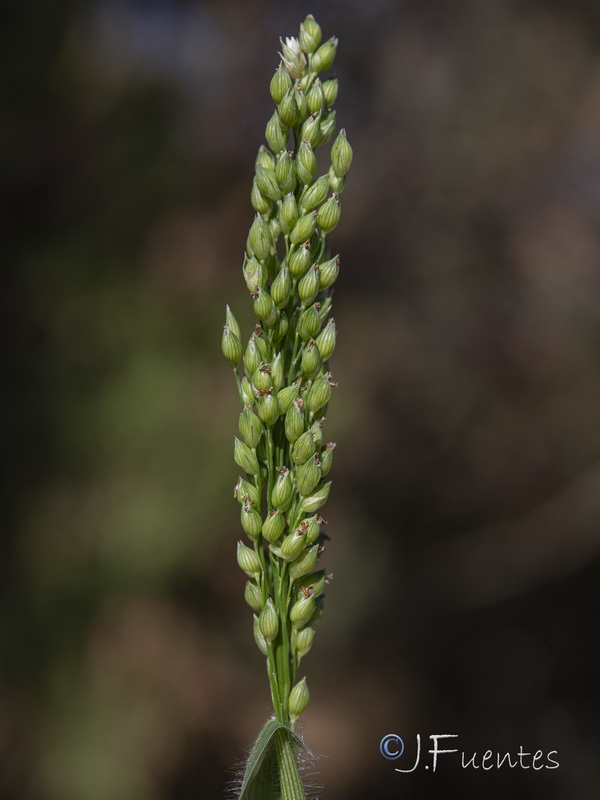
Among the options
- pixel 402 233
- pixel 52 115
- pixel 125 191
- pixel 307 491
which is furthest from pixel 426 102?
pixel 307 491

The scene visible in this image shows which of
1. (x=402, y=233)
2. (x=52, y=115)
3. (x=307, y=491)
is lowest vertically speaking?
(x=307, y=491)

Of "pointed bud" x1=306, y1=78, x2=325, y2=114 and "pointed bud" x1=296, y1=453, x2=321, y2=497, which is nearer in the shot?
"pointed bud" x1=296, y1=453, x2=321, y2=497

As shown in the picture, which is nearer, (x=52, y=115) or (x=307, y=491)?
(x=307, y=491)

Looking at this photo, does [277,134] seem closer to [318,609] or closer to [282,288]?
[282,288]

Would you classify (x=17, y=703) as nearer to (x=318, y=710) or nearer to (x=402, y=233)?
(x=318, y=710)

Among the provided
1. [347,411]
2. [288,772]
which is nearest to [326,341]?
[288,772]

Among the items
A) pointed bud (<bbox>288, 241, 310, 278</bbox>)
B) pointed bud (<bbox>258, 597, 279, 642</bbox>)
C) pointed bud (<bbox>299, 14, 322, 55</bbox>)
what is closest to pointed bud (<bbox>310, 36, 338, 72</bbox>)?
pointed bud (<bbox>299, 14, 322, 55</bbox>)

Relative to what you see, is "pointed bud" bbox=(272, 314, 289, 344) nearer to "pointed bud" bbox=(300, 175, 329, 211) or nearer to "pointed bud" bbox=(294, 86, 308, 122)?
"pointed bud" bbox=(300, 175, 329, 211)
